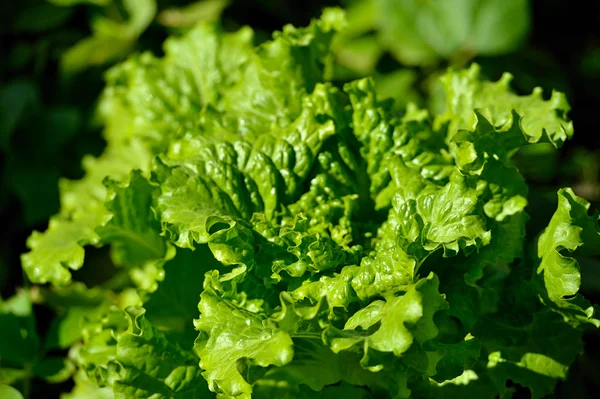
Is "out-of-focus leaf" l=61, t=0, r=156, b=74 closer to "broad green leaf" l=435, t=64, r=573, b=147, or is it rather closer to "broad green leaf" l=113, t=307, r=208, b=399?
"broad green leaf" l=435, t=64, r=573, b=147

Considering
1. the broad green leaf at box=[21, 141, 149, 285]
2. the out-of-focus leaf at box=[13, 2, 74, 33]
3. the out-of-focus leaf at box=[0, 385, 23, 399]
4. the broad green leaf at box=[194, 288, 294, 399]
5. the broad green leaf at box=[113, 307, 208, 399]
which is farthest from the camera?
the out-of-focus leaf at box=[13, 2, 74, 33]

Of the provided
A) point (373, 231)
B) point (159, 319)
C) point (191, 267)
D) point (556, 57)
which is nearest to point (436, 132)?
point (373, 231)

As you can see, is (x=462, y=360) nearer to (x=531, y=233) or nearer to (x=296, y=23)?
(x=531, y=233)

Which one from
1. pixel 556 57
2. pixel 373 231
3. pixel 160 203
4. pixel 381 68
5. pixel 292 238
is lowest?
pixel 556 57

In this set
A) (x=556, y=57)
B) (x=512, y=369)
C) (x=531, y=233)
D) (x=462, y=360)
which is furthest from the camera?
(x=556, y=57)

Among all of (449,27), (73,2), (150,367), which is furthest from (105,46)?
(150,367)

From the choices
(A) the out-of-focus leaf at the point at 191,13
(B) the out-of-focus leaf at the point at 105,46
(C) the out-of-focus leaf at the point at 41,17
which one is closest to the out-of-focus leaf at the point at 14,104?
(B) the out-of-focus leaf at the point at 105,46

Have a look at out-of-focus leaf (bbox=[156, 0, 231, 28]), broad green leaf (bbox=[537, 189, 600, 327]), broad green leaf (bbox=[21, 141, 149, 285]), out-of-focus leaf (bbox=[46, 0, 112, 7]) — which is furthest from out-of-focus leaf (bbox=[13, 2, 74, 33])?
broad green leaf (bbox=[537, 189, 600, 327])

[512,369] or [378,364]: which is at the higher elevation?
[378,364]

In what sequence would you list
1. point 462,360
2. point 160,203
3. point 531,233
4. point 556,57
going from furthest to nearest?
point 556,57
point 531,233
point 160,203
point 462,360
